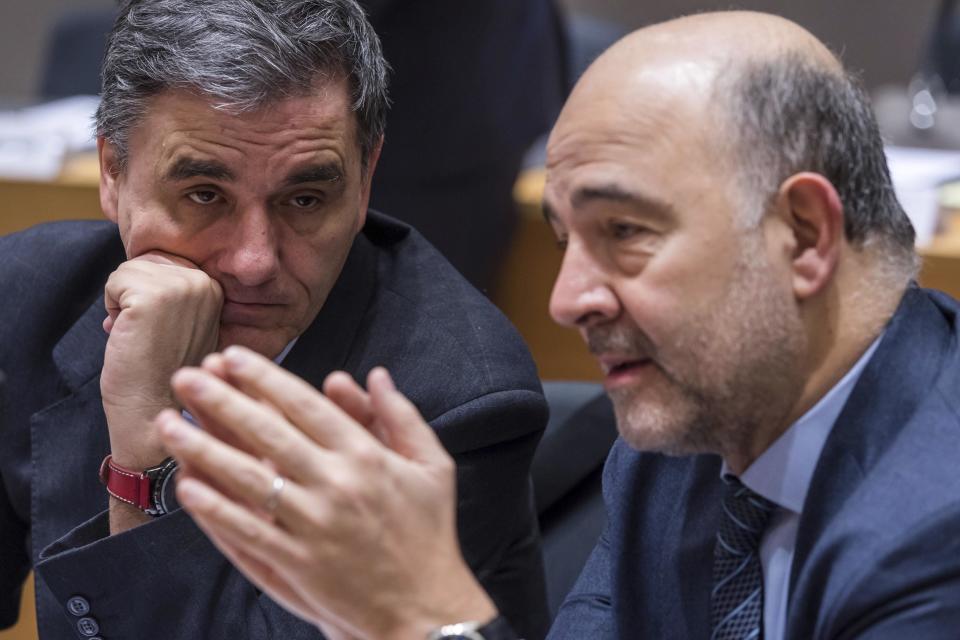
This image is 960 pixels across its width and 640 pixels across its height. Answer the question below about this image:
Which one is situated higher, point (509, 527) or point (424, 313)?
point (424, 313)

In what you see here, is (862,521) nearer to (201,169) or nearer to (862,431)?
(862,431)

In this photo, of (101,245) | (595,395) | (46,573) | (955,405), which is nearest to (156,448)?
(46,573)

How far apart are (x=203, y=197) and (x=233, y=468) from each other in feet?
2.15

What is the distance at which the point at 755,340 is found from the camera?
125 centimetres

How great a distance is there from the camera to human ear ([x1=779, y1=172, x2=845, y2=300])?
1232mm

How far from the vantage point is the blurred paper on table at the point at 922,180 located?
2.60 m

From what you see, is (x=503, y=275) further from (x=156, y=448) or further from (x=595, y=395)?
(x=156, y=448)

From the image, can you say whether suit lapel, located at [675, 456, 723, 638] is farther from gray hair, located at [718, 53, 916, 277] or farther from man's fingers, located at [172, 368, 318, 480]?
man's fingers, located at [172, 368, 318, 480]

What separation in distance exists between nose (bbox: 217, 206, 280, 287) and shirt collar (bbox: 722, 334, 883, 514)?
0.59m

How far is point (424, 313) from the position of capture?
173 cm

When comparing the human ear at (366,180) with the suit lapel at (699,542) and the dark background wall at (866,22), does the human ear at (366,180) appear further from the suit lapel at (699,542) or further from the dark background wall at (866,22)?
the dark background wall at (866,22)

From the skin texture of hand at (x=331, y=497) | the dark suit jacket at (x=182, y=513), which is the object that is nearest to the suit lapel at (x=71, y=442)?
the dark suit jacket at (x=182, y=513)

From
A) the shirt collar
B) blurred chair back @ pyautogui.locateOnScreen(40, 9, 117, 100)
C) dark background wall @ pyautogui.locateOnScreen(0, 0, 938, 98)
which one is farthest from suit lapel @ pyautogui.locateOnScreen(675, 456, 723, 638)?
dark background wall @ pyautogui.locateOnScreen(0, 0, 938, 98)

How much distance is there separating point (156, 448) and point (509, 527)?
422 millimetres
